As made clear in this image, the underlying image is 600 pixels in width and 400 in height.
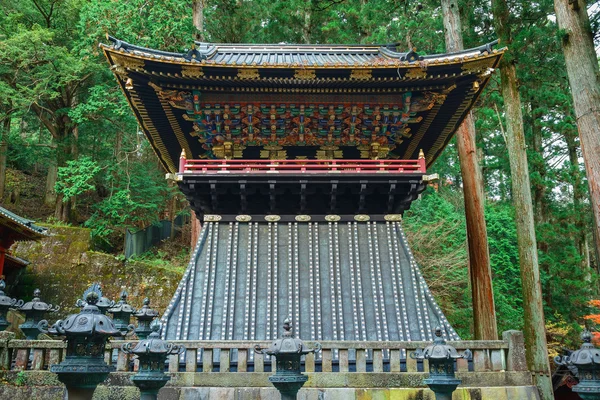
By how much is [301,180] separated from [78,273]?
10867 mm

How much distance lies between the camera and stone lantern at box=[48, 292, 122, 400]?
15.6ft

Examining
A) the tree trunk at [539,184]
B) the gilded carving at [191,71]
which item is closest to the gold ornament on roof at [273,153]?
the gilded carving at [191,71]

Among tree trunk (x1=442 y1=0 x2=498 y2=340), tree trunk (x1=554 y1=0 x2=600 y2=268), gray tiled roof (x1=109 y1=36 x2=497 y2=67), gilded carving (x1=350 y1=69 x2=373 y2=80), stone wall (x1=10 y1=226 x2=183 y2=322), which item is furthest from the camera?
stone wall (x1=10 y1=226 x2=183 y2=322)

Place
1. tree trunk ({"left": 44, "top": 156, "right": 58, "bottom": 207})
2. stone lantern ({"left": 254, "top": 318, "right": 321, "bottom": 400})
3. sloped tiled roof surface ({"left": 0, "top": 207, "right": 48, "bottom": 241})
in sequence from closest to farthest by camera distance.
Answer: stone lantern ({"left": 254, "top": 318, "right": 321, "bottom": 400}), sloped tiled roof surface ({"left": 0, "top": 207, "right": 48, "bottom": 241}), tree trunk ({"left": 44, "top": 156, "right": 58, "bottom": 207})

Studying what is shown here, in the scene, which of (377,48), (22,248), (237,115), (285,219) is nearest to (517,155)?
(377,48)

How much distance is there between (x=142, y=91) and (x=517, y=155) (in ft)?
29.0

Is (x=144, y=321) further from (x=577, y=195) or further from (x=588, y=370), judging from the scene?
(x=577, y=195)

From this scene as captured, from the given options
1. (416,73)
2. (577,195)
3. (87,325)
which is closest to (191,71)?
(416,73)

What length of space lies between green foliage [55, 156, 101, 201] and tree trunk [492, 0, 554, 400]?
48.0 feet

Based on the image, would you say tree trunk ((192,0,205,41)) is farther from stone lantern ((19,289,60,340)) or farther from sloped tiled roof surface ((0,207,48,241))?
stone lantern ((19,289,60,340))

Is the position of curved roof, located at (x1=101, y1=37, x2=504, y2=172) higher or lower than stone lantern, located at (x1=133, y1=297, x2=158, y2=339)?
higher

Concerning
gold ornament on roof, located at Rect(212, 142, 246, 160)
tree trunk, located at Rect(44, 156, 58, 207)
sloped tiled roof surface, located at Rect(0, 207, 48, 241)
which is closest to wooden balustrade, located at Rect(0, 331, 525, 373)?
gold ornament on roof, located at Rect(212, 142, 246, 160)

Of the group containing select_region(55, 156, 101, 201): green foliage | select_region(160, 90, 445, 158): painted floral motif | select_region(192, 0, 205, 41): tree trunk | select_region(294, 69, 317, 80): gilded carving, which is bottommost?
select_region(160, 90, 445, 158): painted floral motif

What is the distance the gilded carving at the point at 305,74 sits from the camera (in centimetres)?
970
